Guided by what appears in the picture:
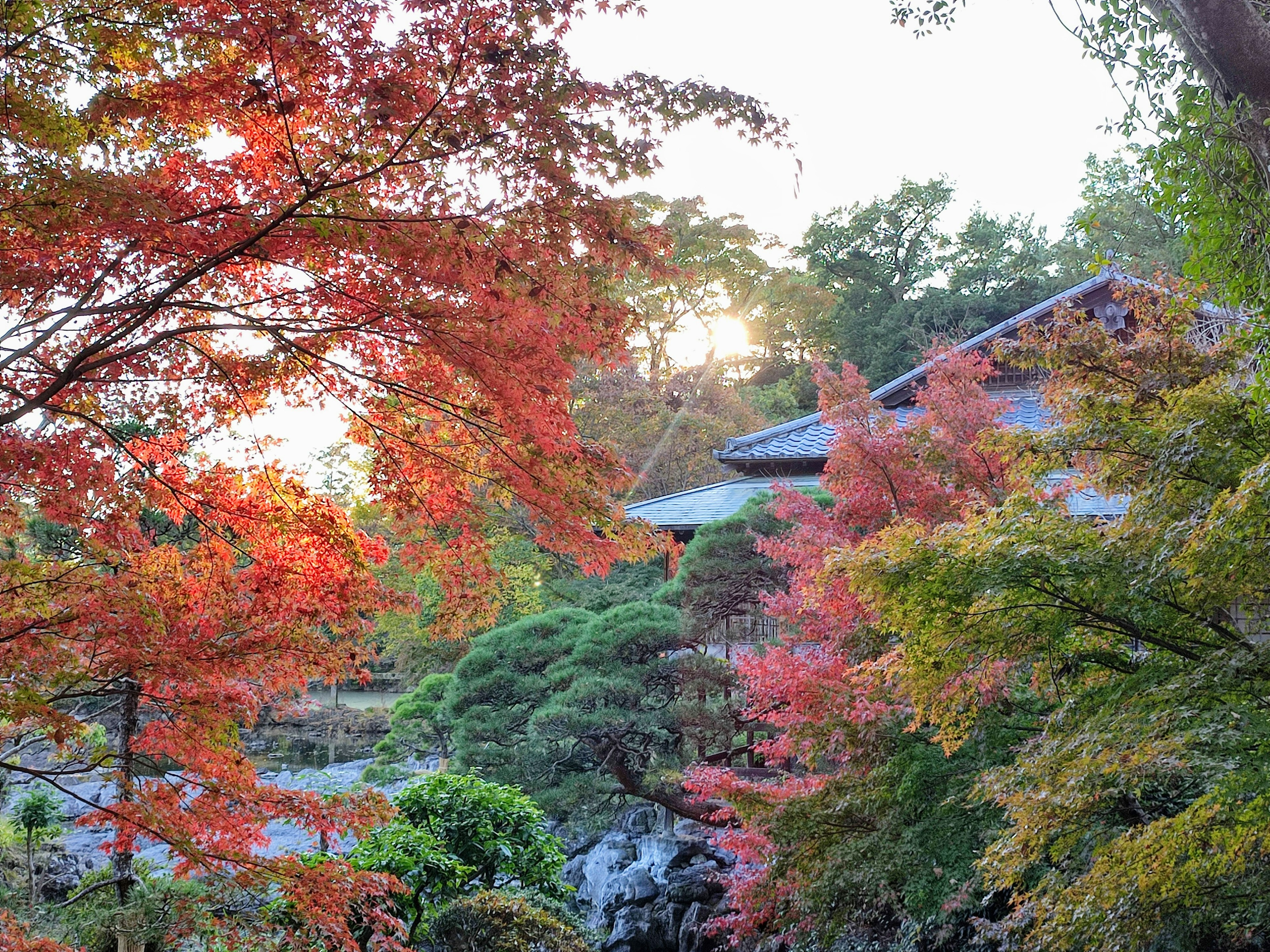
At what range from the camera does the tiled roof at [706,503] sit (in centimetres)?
1238

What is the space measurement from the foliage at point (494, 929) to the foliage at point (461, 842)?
15 cm

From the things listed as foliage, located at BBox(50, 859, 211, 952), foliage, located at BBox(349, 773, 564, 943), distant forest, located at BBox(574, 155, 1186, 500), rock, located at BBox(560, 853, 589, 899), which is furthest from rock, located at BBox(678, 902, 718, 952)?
distant forest, located at BBox(574, 155, 1186, 500)

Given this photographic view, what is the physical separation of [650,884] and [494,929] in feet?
13.1

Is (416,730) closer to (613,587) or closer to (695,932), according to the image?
(613,587)

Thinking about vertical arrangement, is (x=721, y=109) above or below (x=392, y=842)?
above

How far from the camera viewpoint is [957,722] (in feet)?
19.1

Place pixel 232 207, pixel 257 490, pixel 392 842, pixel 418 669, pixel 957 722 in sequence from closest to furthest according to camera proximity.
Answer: pixel 232 207 → pixel 257 490 → pixel 957 722 → pixel 392 842 → pixel 418 669

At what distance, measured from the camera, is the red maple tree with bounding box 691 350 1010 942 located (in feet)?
21.3

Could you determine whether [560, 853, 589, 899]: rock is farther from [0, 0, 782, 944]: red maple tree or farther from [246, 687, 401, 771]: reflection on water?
[246, 687, 401, 771]: reflection on water

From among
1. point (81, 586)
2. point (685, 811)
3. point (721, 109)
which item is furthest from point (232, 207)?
point (685, 811)

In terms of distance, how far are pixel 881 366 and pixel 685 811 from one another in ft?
66.1

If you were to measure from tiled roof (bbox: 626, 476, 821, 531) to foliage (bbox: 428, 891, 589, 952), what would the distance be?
5.88 metres

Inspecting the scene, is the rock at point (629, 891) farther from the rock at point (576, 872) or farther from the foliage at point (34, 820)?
the foliage at point (34, 820)

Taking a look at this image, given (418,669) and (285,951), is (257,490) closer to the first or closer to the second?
(285,951)
